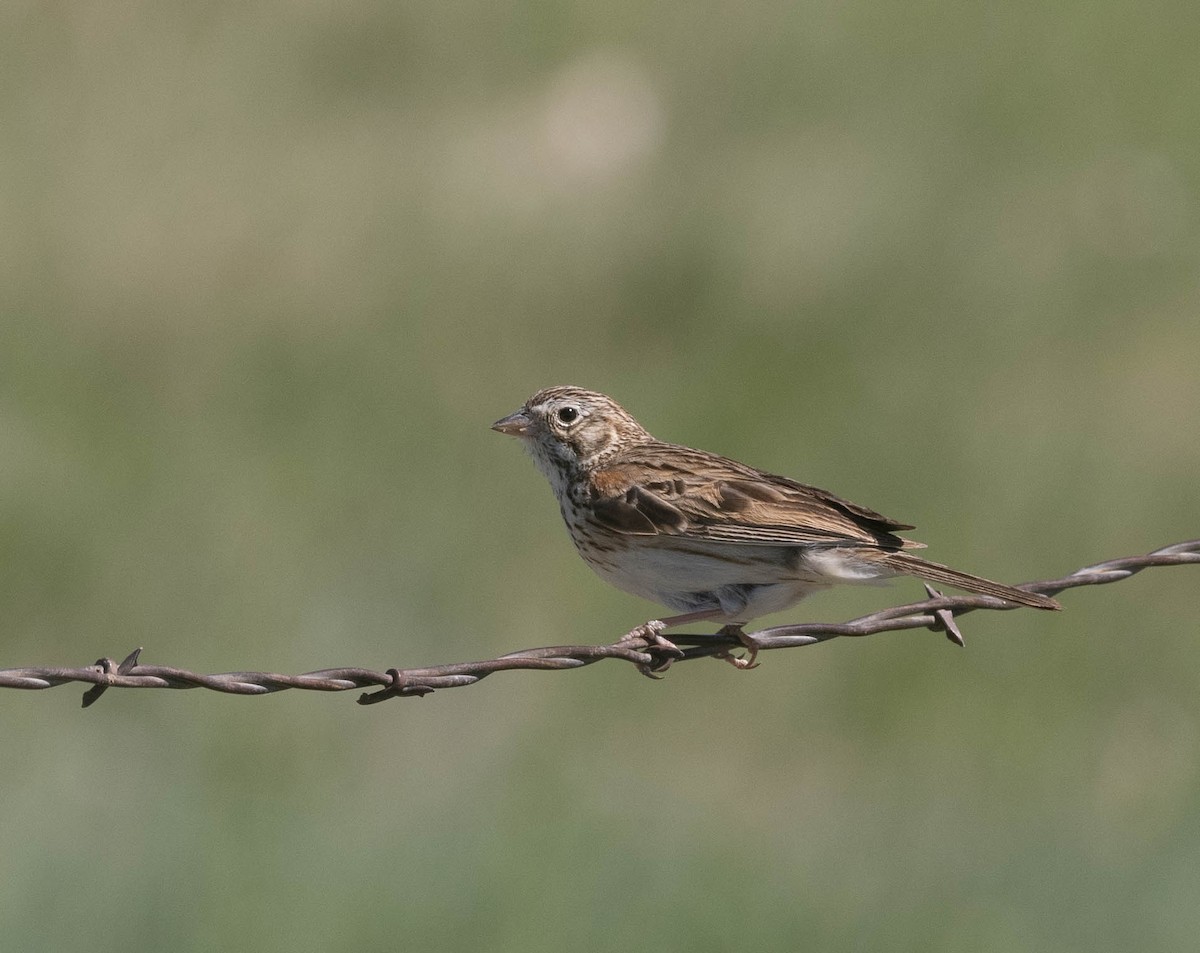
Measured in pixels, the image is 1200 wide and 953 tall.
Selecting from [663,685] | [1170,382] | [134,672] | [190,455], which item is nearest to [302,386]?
[190,455]

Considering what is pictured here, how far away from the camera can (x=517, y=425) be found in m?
7.93

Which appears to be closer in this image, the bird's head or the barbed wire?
the barbed wire

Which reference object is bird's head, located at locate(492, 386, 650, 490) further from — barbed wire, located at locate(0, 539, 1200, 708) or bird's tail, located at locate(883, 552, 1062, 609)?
bird's tail, located at locate(883, 552, 1062, 609)

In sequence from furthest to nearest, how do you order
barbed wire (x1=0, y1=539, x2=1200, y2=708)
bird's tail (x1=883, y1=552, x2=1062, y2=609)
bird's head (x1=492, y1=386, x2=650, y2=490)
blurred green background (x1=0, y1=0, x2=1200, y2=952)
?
1. blurred green background (x1=0, y1=0, x2=1200, y2=952)
2. bird's head (x1=492, y1=386, x2=650, y2=490)
3. bird's tail (x1=883, y1=552, x2=1062, y2=609)
4. barbed wire (x1=0, y1=539, x2=1200, y2=708)

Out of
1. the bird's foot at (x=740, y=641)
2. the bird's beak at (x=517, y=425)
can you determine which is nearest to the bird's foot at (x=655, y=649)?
the bird's foot at (x=740, y=641)

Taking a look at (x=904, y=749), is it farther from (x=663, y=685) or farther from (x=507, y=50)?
(x=507, y=50)

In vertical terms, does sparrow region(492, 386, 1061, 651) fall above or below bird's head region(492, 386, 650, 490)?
below

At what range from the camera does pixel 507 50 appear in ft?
57.3

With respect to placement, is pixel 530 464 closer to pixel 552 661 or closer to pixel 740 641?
pixel 740 641

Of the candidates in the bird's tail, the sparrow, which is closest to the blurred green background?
the sparrow

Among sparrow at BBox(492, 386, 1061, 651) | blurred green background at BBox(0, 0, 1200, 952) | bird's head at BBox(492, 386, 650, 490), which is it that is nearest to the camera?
sparrow at BBox(492, 386, 1061, 651)

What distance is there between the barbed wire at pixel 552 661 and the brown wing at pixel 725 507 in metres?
0.40

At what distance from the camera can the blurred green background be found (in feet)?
26.9

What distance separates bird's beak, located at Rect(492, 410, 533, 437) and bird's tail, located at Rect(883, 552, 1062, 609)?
5.58 feet
